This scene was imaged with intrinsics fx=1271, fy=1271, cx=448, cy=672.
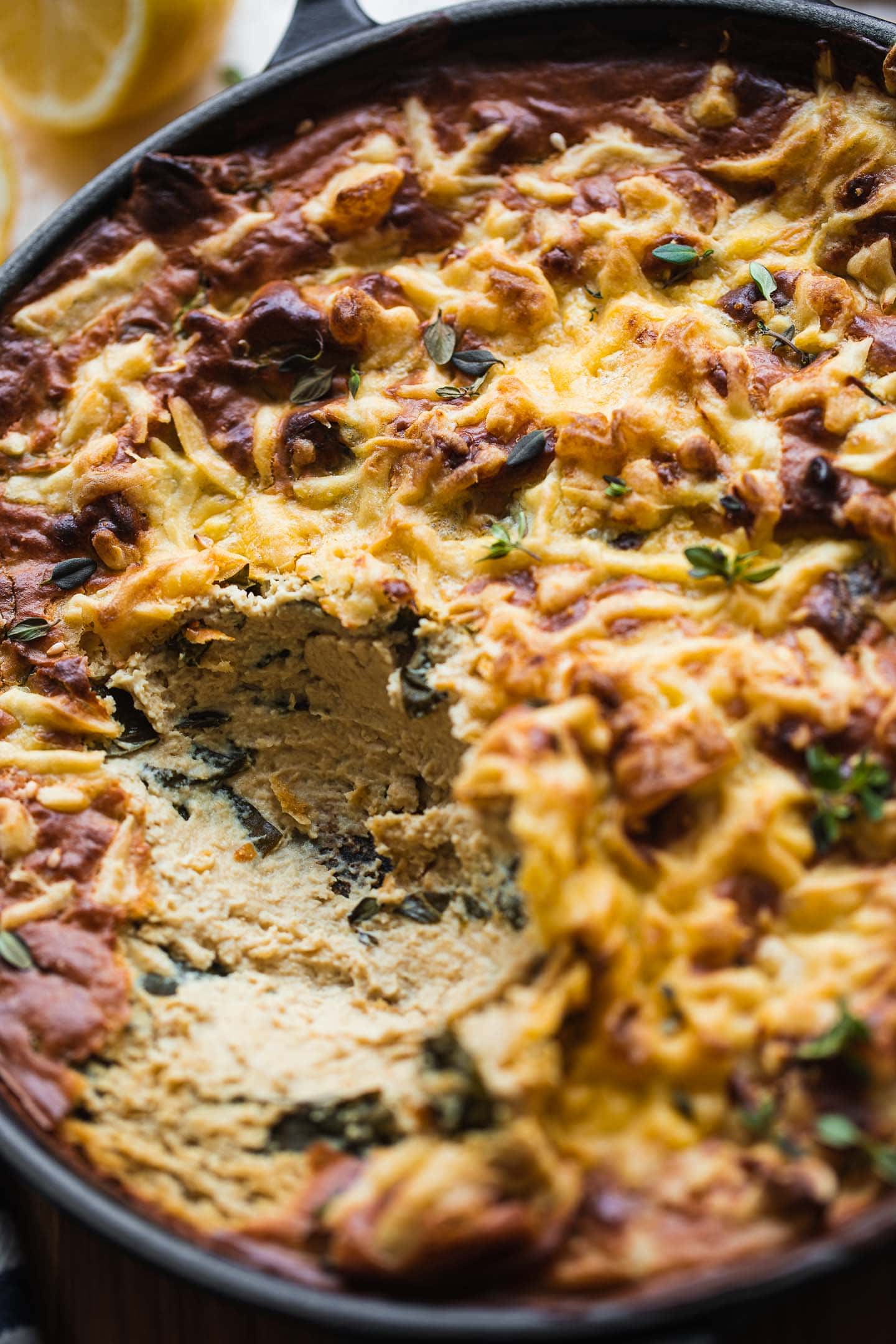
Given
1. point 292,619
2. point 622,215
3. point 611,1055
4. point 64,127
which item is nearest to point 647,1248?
point 611,1055

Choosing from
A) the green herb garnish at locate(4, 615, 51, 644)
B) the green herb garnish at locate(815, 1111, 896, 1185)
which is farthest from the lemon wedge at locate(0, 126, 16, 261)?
the green herb garnish at locate(815, 1111, 896, 1185)

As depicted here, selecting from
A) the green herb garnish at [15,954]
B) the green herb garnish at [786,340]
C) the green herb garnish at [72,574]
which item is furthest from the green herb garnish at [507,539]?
the green herb garnish at [15,954]

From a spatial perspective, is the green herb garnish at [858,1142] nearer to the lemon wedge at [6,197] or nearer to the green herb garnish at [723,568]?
the green herb garnish at [723,568]

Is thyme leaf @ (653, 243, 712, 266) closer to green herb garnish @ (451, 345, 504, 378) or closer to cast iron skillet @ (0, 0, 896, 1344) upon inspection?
green herb garnish @ (451, 345, 504, 378)

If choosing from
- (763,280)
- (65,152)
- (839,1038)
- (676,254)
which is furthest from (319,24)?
(839,1038)

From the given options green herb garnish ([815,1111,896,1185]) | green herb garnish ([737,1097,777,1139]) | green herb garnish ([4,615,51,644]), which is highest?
green herb garnish ([4,615,51,644])

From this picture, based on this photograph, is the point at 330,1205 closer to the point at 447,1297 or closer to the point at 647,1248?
the point at 447,1297
